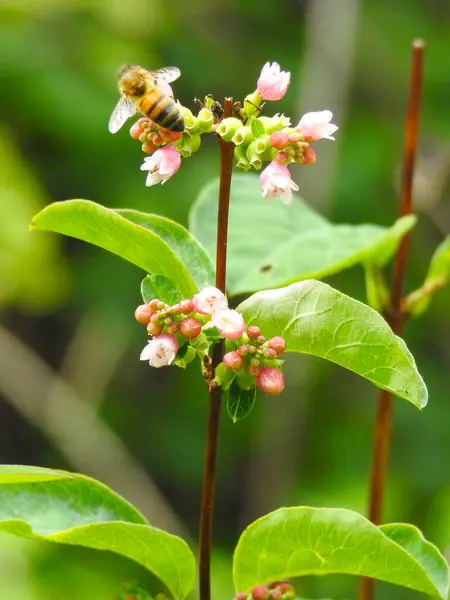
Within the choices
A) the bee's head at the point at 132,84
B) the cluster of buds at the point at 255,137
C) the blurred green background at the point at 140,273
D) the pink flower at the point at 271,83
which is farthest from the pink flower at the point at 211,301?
the blurred green background at the point at 140,273

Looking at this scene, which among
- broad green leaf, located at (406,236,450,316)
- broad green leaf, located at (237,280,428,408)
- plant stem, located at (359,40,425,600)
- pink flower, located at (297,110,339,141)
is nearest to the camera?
broad green leaf, located at (237,280,428,408)

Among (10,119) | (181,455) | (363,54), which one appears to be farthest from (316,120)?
(363,54)

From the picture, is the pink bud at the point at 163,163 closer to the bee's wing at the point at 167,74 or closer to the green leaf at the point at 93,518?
the bee's wing at the point at 167,74

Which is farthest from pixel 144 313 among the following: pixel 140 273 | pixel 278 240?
pixel 140 273

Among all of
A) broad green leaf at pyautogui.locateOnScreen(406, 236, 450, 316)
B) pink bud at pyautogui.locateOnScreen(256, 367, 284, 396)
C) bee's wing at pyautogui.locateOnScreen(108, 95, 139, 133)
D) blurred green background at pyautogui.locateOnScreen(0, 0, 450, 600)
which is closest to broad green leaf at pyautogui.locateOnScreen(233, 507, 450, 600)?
pink bud at pyautogui.locateOnScreen(256, 367, 284, 396)

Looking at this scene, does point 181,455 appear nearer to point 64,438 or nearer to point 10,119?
point 64,438

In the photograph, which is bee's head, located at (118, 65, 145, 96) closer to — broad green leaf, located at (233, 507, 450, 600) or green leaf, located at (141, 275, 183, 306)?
green leaf, located at (141, 275, 183, 306)

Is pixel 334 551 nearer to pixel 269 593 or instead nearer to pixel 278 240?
pixel 269 593
